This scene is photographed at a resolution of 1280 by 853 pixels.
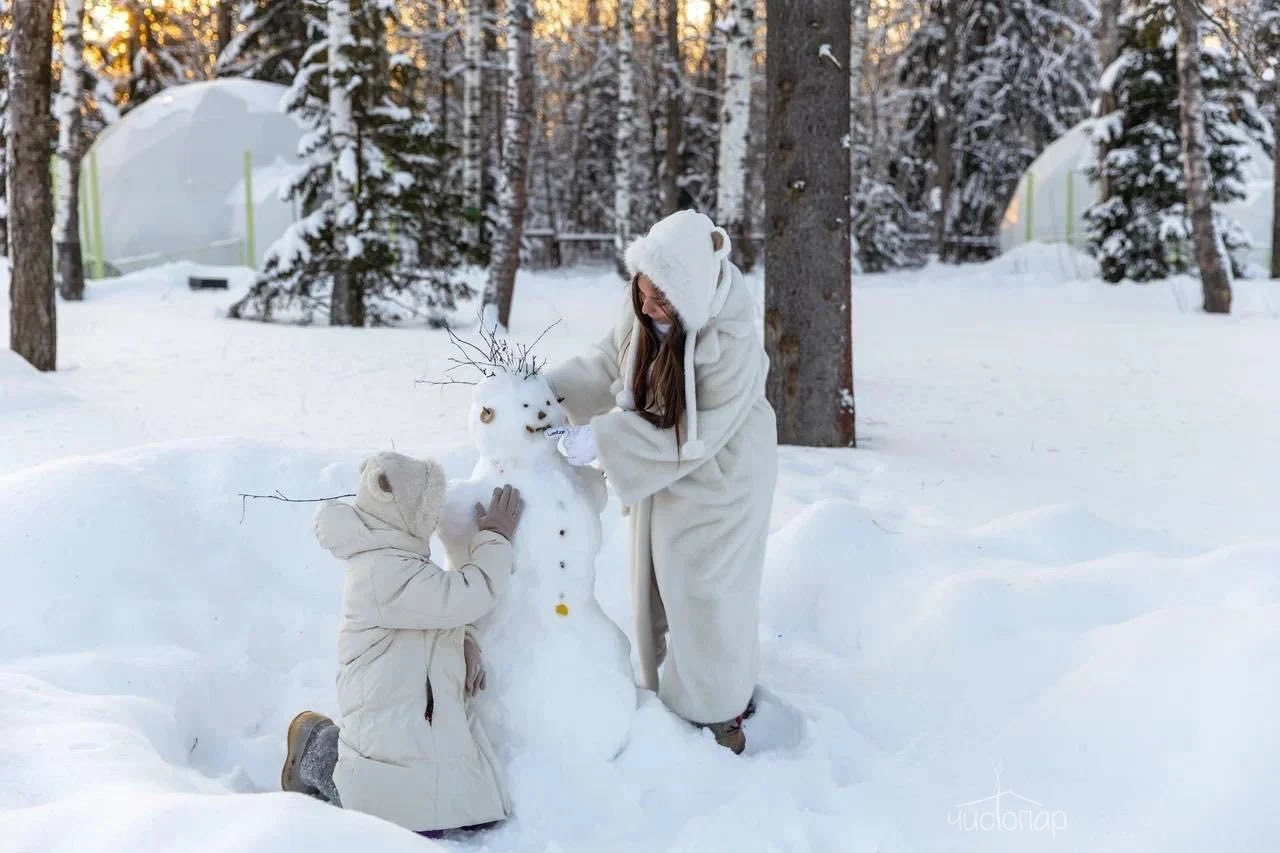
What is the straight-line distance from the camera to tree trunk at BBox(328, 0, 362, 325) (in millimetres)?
12773

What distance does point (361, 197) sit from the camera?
529 inches

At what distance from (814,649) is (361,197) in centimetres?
1055

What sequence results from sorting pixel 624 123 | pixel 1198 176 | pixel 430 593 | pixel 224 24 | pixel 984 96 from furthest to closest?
pixel 224 24, pixel 984 96, pixel 624 123, pixel 1198 176, pixel 430 593

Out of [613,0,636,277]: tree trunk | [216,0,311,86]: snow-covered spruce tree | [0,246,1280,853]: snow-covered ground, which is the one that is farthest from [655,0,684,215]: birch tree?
[0,246,1280,853]: snow-covered ground

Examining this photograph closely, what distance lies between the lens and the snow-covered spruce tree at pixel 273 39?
23203mm

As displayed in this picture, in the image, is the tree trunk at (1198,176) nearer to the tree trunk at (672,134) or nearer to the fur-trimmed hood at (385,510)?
the tree trunk at (672,134)

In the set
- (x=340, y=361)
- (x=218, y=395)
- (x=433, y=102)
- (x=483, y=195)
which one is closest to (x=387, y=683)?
(x=218, y=395)

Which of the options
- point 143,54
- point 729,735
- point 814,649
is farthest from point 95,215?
point 729,735

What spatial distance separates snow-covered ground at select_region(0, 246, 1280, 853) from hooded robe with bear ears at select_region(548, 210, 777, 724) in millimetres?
265

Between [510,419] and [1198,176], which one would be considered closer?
[510,419]

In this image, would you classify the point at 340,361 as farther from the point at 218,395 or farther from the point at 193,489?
the point at 193,489

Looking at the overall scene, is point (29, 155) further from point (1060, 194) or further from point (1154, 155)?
point (1060, 194)

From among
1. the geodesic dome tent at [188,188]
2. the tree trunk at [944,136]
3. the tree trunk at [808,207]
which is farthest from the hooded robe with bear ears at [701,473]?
the tree trunk at [944,136]

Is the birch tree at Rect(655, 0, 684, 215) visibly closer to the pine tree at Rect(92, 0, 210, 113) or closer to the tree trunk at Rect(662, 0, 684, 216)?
the tree trunk at Rect(662, 0, 684, 216)
